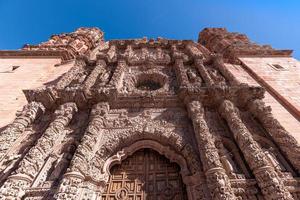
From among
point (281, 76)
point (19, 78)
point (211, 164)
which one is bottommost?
point (211, 164)

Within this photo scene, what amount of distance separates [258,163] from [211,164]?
1082 millimetres

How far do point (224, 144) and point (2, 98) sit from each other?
30.7ft

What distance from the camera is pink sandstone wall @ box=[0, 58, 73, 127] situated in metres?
8.12

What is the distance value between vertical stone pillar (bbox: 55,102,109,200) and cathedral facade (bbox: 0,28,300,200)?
2 centimetres

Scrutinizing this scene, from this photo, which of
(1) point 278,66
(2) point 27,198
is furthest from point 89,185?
(1) point 278,66

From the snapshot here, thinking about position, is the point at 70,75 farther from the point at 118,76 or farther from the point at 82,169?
the point at 82,169

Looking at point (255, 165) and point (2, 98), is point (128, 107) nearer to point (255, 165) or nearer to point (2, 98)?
point (255, 165)

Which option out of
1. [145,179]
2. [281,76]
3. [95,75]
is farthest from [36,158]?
[281,76]

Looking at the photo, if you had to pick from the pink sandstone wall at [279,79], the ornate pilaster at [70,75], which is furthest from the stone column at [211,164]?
the ornate pilaster at [70,75]

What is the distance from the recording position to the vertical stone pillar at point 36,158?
4.05 m

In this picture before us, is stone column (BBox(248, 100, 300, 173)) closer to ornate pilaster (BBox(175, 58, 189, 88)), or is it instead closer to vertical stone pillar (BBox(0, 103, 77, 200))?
ornate pilaster (BBox(175, 58, 189, 88))

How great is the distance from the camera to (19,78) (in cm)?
1015

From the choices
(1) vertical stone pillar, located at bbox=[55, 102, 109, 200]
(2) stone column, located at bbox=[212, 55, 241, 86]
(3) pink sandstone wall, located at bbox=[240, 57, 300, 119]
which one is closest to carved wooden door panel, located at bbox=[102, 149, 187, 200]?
(1) vertical stone pillar, located at bbox=[55, 102, 109, 200]

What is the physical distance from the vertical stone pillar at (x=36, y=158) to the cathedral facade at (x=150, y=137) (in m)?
0.02
